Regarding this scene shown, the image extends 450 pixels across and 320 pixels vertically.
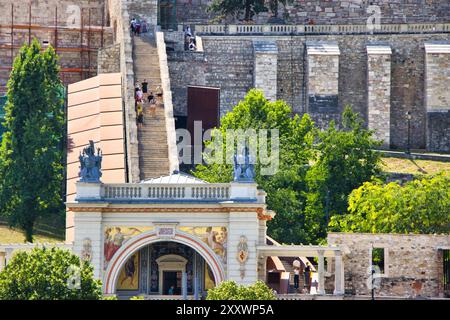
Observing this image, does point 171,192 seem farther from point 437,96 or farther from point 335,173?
point 437,96

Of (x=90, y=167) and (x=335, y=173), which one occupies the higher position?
(x=335, y=173)

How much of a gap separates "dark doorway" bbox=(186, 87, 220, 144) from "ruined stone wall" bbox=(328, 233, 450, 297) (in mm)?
24739

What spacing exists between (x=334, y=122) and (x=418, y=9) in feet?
48.4

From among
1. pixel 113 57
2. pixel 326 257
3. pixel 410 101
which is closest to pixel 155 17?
pixel 113 57

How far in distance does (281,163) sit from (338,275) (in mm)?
18637

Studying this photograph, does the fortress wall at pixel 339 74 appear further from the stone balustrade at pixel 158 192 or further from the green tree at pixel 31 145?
the stone balustrade at pixel 158 192

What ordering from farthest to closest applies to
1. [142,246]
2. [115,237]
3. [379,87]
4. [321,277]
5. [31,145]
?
[379,87] → [31,145] → [321,277] → [142,246] → [115,237]

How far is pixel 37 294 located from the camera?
71062 millimetres

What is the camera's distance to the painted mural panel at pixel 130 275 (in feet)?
256

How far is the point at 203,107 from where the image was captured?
353ft

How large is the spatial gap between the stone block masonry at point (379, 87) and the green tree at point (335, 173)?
9137 mm

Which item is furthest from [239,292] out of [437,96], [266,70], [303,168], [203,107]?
[437,96]

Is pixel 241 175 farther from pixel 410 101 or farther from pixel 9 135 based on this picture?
pixel 410 101

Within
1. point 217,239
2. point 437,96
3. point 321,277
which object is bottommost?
point 321,277
